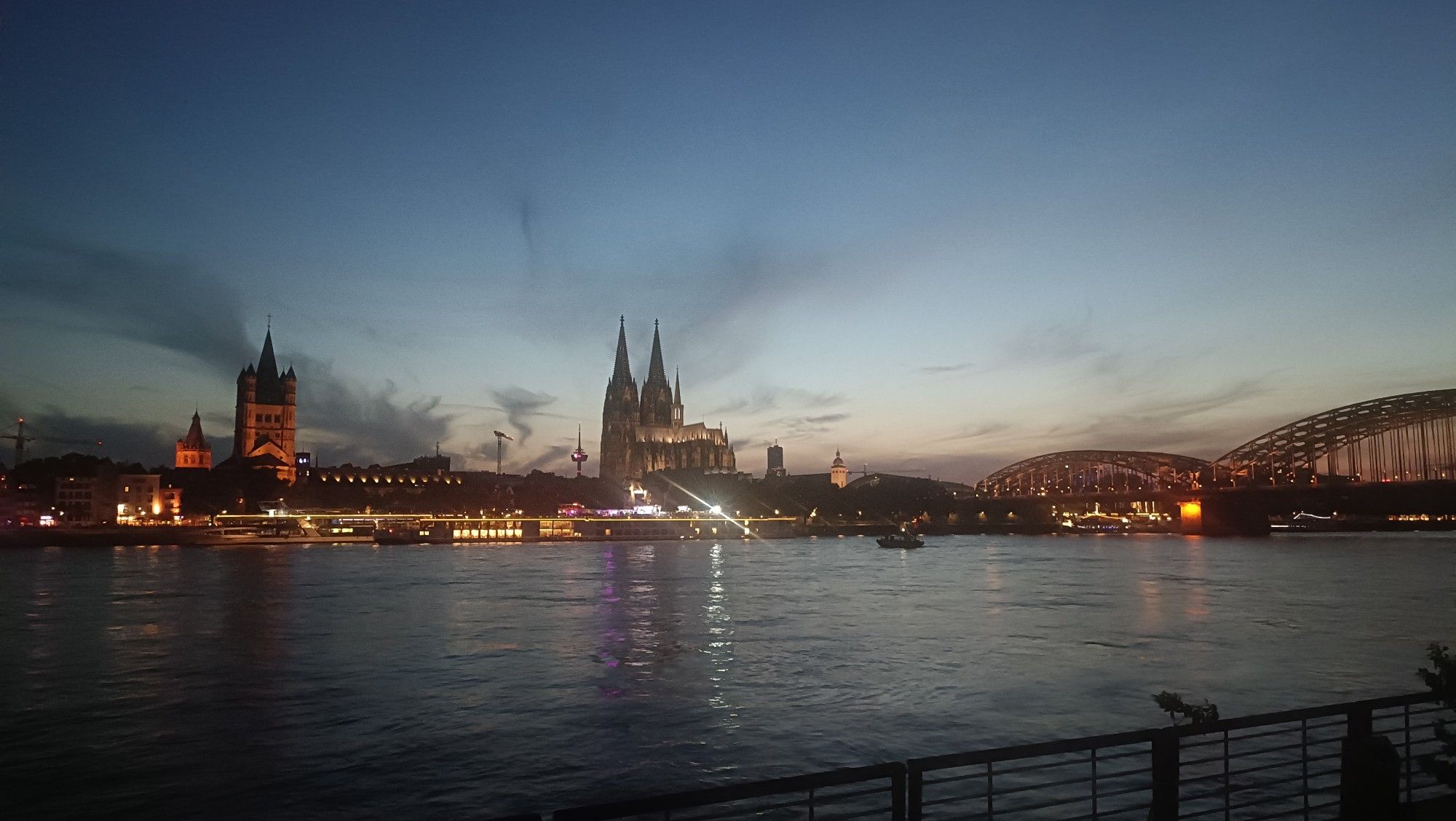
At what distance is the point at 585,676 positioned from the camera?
29031 millimetres

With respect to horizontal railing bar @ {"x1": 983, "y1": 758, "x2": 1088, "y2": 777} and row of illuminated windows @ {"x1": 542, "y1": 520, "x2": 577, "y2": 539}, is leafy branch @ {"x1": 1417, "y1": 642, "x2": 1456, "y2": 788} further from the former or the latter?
row of illuminated windows @ {"x1": 542, "y1": 520, "x2": 577, "y2": 539}

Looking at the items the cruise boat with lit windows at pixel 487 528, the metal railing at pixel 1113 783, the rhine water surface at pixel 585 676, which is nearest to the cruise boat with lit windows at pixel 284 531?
the cruise boat with lit windows at pixel 487 528

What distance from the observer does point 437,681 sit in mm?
27797

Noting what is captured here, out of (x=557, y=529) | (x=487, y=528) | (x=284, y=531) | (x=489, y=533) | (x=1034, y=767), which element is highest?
(x=1034, y=767)

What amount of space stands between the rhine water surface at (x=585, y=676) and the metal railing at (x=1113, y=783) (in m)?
2.66

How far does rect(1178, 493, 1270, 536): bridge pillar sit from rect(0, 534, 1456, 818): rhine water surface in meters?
77.2

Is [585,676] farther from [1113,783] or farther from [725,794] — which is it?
[725,794]

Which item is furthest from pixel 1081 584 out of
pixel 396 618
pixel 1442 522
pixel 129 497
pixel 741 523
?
pixel 129 497

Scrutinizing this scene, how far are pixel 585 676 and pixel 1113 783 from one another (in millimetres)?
16280

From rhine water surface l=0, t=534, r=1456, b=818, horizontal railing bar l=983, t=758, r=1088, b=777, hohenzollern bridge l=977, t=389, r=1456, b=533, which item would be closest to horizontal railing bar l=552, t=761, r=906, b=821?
horizontal railing bar l=983, t=758, r=1088, b=777

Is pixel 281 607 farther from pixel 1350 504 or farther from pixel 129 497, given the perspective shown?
pixel 129 497

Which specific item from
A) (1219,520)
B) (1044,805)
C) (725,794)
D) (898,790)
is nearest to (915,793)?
(898,790)

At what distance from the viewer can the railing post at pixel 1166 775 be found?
767cm

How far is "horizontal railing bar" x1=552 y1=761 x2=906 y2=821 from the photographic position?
18.0ft
